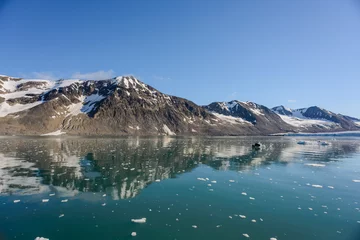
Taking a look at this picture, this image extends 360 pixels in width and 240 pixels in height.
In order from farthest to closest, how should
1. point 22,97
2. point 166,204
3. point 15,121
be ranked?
point 22,97
point 15,121
point 166,204

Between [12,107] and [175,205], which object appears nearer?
[175,205]

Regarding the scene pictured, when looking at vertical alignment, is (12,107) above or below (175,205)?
above

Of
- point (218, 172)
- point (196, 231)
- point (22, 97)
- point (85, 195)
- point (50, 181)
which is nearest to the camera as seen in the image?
point (196, 231)

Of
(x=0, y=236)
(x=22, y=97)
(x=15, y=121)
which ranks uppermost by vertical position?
(x=22, y=97)

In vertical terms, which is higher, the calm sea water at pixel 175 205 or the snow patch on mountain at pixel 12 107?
the snow patch on mountain at pixel 12 107

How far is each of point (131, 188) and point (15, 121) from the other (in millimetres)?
164390

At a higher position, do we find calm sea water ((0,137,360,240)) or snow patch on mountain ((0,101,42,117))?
snow patch on mountain ((0,101,42,117))

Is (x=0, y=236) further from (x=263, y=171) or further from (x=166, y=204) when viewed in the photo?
(x=263, y=171)

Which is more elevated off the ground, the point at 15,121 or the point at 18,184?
the point at 15,121

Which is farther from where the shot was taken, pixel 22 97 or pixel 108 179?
pixel 22 97

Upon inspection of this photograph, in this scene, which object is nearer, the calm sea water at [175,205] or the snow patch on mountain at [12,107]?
the calm sea water at [175,205]

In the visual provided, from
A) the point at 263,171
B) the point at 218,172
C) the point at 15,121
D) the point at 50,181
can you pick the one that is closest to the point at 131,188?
the point at 50,181

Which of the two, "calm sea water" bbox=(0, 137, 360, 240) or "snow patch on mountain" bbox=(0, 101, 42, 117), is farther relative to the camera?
"snow patch on mountain" bbox=(0, 101, 42, 117)

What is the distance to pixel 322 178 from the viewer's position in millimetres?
25047
